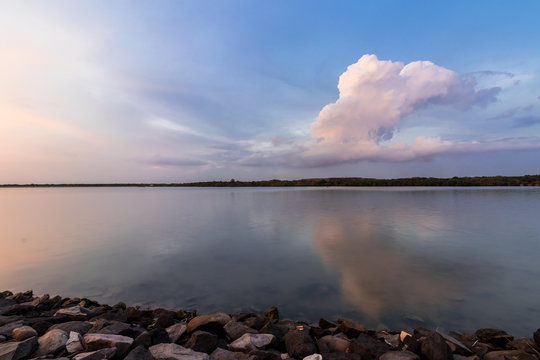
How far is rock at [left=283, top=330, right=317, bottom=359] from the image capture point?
3385 millimetres

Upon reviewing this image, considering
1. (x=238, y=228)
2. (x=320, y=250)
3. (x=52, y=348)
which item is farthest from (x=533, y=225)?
(x=52, y=348)

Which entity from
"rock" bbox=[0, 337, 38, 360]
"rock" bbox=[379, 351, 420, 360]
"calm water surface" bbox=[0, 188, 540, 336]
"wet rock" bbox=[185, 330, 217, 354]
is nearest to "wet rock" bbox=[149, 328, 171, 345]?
"wet rock" bbox=[185, 330, 217, 354]

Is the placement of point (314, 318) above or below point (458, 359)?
below

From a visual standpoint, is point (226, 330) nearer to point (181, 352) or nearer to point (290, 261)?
point (181, 352)

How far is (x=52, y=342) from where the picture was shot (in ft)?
11.7

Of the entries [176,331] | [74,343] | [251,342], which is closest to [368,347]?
[251,342]

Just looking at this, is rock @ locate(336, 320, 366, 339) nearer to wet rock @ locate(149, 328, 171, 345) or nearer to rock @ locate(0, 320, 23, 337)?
wet rock @ locate(149, 328, 171, 345)

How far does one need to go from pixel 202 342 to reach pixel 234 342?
1.44ft

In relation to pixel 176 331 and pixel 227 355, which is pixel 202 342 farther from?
pixel 176 331

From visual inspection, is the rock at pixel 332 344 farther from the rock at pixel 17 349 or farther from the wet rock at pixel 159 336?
the rock at pixel 17 349

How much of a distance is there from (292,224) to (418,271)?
8712mm

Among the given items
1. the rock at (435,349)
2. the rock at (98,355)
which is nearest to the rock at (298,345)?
the rock at (435,349)

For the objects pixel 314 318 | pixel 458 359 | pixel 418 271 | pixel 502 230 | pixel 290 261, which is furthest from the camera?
pixel 502 230

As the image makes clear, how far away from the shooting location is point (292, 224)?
615 inches
